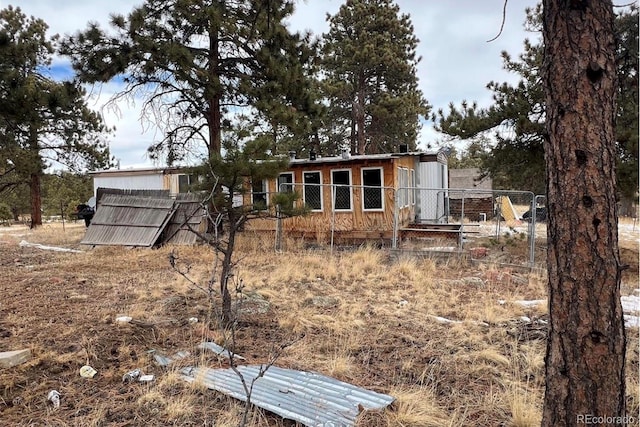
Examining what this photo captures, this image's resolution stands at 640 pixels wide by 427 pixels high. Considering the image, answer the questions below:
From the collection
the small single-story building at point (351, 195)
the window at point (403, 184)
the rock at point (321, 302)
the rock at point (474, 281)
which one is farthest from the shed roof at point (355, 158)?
the rock at point (321, 302)

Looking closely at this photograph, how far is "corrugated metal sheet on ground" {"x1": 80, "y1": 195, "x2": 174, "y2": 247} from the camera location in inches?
451

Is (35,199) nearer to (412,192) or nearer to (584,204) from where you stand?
(412,192)

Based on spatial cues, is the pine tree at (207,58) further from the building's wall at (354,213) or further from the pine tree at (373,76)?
the pine tree at (373,76)

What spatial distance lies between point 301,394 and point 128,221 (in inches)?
408

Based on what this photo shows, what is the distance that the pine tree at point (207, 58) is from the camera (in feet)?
33.4

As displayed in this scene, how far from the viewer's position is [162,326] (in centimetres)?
456

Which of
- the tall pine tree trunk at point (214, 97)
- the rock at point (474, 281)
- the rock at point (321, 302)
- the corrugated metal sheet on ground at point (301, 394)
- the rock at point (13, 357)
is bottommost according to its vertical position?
the rock at point (474, 281)

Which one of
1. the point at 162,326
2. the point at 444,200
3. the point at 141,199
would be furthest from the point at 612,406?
the point at 444,200

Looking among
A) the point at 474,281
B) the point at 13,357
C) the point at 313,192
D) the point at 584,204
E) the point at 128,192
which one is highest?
the point at 128,192

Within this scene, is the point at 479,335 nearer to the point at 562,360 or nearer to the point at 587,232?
the point at 562,360

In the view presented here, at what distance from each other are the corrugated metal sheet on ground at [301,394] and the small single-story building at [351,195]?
8.09 meters

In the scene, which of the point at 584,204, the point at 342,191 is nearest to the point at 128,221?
the point at 342,191

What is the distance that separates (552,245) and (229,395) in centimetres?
224

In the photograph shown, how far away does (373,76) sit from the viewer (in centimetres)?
1988
